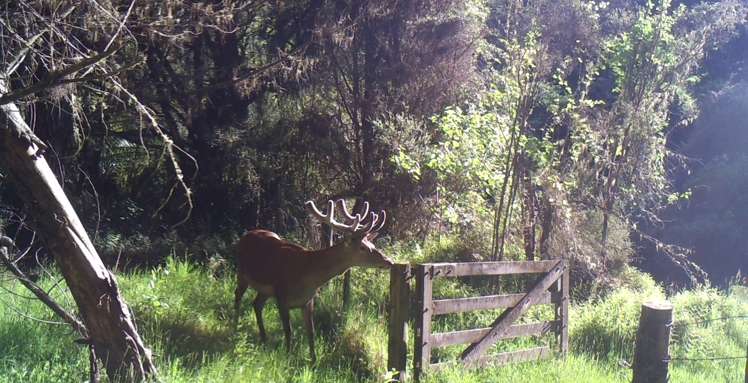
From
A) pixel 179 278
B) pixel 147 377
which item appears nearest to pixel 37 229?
pixel 147 377

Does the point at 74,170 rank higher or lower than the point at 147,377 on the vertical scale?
higher

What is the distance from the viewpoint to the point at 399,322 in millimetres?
8180

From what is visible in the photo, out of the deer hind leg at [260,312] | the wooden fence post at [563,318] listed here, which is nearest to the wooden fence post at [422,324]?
the deer hind leg at [260,312]

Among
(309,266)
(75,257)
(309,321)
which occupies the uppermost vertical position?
(75,257)

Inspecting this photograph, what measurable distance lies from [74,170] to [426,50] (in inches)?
262

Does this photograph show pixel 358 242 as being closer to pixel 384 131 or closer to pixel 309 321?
pixel 309 321

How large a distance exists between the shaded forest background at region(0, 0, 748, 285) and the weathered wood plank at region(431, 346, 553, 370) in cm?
364

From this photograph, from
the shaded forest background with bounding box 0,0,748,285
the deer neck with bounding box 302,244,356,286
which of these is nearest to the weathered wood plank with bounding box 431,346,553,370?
the deer neck with bounding box 302,244,356,286

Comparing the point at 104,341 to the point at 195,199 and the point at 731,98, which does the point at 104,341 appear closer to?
the point at 195,199

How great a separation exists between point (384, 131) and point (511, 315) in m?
5.15

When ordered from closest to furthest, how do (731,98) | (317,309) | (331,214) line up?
(331,214) → (317,309) → (731,98)

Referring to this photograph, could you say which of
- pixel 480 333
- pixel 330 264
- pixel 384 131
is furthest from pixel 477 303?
pixel 384 131

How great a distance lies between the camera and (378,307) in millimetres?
10523

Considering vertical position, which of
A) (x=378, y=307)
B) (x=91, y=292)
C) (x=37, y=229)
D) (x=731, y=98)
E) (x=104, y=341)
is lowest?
(x=378, y=307)
